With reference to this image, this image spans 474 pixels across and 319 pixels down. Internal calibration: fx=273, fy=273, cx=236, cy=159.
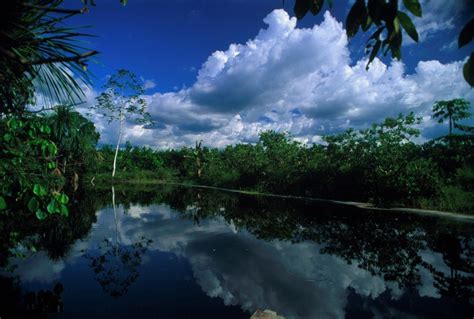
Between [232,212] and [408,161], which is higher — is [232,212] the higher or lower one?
the lower one

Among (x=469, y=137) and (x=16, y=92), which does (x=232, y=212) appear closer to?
(x=16, y=92)

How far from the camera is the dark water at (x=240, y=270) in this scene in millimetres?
4176

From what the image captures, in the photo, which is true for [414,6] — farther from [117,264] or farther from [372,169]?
[372,169]

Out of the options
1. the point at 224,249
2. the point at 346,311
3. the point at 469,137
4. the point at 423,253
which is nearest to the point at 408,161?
the point at 469,137

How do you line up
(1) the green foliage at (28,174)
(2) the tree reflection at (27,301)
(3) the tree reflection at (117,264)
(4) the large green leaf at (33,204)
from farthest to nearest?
(3) the tree reflection at (117,264) < (2) the tree reflection at (27,301) < (1) the green foliage at (28,174) < (4) the large green leaf at (33,204)

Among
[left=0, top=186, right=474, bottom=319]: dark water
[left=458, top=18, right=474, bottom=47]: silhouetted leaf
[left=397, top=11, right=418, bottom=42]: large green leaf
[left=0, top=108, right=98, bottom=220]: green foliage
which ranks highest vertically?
[left=397, top=11, right=418, bottom=42]: large green leaf

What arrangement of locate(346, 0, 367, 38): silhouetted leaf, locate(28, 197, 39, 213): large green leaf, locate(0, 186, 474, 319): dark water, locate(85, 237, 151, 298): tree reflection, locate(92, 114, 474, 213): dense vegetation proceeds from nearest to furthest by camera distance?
locate(346, 0, 367, 38): silhouetted leaf
locate(28, 197, 39, 213): large green leaf
locate(0, 186, 474, 319): dark water
locate(85, 237, 151, 298): tree reflection
locate(92, 114, 474, 213): dense vegetation

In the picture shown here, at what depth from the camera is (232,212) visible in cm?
1431

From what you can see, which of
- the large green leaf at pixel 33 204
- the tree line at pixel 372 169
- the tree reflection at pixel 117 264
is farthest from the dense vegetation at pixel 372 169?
the large green leaf at pixel 33 204

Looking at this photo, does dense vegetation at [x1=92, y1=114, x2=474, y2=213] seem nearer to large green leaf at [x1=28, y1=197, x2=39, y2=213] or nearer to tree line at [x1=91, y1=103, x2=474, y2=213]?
tree line at [x1=91, y1=103, x2=474, y2=213]

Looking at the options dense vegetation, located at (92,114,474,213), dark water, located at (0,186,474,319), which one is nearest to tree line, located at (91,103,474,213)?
dense vegetation, located at (92,114,474,213)

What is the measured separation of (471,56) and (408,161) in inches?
663

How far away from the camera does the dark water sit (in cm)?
418

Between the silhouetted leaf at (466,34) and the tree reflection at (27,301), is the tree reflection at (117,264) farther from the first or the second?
the silhouetted leaf at (466,34)
